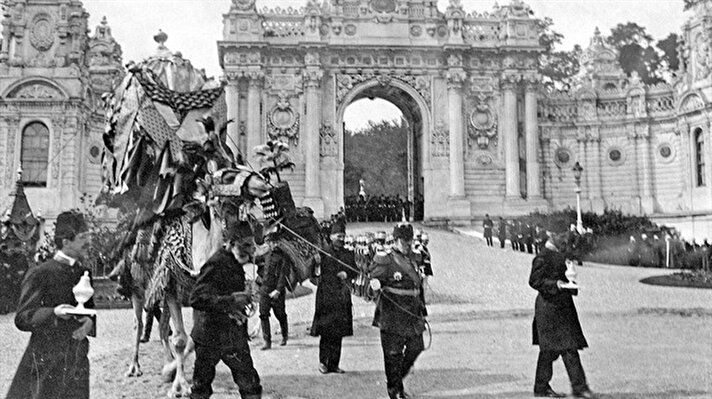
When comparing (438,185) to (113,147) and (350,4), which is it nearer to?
(350,4)

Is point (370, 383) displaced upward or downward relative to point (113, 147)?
downward

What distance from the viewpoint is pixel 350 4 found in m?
34.2

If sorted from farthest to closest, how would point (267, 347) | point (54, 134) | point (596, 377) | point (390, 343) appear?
point (54, 134) → point (267, 347) → point (596, 377) → point (390, 343)

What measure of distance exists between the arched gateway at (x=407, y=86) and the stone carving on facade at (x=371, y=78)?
0.16 ft

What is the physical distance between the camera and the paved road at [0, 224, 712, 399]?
713 centimetres

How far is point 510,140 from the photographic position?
33812mm

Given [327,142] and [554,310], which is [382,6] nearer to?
[327,142]

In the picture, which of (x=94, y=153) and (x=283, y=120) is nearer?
(x=94, y=153)

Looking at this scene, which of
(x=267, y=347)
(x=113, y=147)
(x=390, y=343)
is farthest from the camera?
(x=267, y=347)

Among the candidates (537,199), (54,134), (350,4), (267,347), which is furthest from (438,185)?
(267,347)

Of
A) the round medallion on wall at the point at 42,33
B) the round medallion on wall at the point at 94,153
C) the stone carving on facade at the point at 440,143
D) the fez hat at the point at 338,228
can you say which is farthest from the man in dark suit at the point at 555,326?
the round medallion on wall at the point at 42,33

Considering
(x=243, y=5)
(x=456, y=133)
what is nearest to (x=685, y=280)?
(x=456, y=133)

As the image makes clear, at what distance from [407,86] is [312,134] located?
5.37 metres

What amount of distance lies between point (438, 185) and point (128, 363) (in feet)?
85.3
